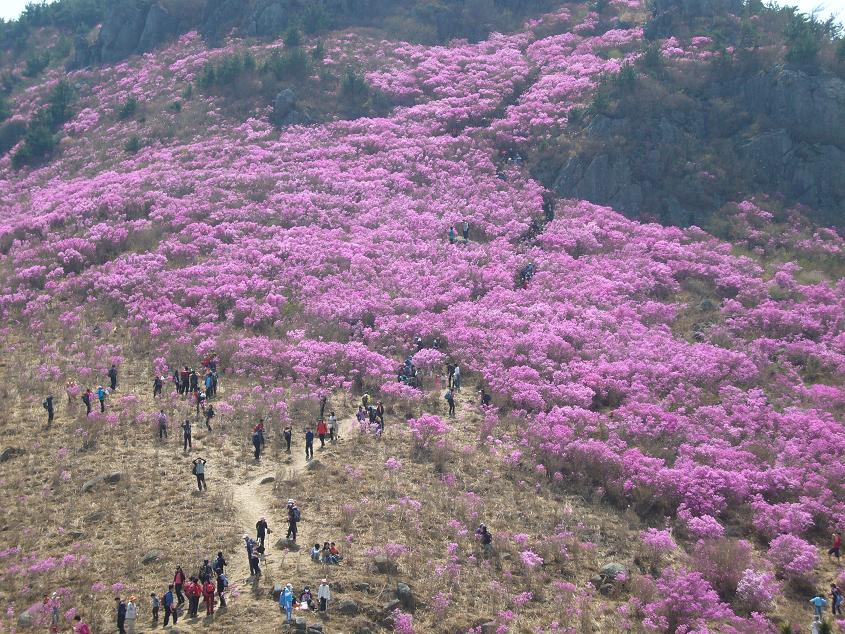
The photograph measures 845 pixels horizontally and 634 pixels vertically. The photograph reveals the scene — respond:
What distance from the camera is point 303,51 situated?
65.2 metres

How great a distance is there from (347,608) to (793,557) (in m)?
14.9

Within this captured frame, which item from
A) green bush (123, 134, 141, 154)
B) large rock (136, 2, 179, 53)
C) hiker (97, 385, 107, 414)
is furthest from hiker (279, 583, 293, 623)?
large rock (136, 2, 179, 53)

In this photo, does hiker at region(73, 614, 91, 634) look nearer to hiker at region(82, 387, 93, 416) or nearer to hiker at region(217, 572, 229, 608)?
hiker at region(217, 572, 229, 608)

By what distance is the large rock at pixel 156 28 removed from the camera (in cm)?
7444

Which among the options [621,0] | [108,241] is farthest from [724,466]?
[621,0]

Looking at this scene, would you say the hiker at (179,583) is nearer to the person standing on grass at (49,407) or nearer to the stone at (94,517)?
the stone at (94,517)

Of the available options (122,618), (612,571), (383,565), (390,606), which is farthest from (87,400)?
(612,571)

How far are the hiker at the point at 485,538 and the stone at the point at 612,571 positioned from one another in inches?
147

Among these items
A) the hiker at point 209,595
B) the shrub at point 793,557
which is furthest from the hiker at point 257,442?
the shrub at point 793,557

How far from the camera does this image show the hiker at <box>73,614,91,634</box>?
61.2 feet

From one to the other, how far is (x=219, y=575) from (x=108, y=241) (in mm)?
31191

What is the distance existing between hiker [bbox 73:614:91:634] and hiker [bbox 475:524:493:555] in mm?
11965

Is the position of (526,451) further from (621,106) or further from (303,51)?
(303,51)

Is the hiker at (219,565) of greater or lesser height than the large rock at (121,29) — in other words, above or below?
below
